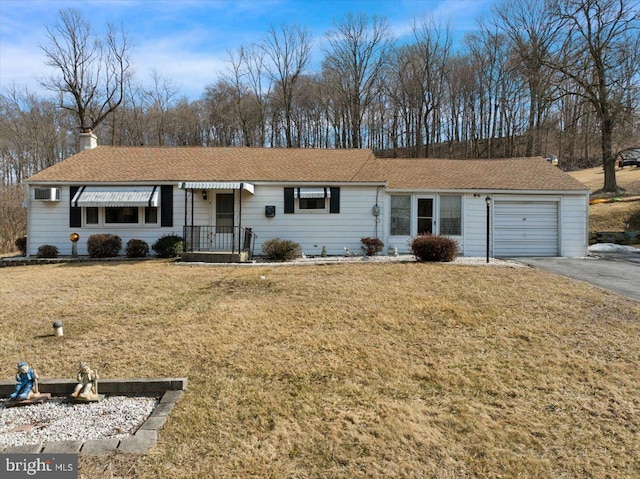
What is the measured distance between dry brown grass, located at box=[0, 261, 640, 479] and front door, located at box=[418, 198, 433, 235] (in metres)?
4.96

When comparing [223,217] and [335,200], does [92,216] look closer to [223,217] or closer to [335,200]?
[223,217]

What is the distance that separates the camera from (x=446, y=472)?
2.88 metres

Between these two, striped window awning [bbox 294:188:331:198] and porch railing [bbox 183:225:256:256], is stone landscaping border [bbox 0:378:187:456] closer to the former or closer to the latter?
porch railing [bbox 183:225:256:256]

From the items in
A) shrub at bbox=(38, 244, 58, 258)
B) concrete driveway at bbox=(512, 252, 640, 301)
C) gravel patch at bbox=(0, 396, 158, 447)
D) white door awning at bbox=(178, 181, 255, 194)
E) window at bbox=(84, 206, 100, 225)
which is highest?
white door awning at bbox=(178, 181, 255, 194)

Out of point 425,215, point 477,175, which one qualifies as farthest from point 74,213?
point 477,175

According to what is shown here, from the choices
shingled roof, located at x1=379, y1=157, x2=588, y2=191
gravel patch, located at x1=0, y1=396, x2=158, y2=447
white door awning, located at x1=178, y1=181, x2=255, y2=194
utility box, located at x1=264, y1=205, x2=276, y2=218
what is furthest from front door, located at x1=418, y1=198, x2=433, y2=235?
gravel patch, located at x1=0, y1=396, x2=158, y2=447

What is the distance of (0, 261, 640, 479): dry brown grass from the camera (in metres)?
3.03

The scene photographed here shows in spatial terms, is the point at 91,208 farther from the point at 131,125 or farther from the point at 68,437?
the point at 131,125

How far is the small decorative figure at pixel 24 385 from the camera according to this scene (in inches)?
149

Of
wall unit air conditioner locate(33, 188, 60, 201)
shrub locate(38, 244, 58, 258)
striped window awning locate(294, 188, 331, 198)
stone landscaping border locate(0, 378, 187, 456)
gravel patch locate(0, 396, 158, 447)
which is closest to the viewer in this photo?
stone landscaping border locate(0, 378, 187, 456)

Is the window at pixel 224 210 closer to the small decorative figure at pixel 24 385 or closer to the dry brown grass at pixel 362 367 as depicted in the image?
the dry brown grass at pixel 362 367

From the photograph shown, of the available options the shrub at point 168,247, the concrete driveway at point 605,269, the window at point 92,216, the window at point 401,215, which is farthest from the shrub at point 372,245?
the window at point 92,216

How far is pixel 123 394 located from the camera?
4.04 meters

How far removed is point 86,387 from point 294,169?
11.3 m
